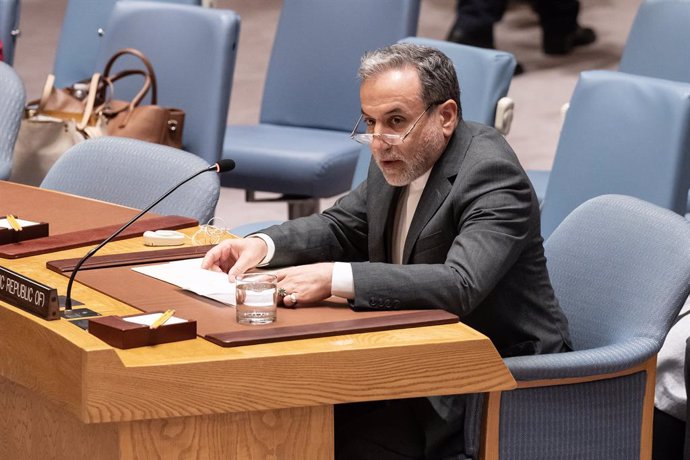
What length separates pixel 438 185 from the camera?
2625mm

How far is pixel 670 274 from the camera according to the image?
8.35 feet

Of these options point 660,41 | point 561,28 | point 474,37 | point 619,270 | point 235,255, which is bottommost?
point 474,37

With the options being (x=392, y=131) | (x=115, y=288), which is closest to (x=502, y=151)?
(x=392, y=131)

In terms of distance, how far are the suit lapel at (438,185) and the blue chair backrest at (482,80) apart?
120cm

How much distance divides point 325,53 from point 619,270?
95.8 inches

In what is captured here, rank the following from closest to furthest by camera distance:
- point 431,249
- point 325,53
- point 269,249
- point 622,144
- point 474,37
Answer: point 431,249 → point 269,249 → point 622,144 → point 325,53 → point 474,37

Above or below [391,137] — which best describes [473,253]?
below

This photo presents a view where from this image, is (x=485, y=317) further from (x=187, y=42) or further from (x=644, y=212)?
(x=187, y=42)

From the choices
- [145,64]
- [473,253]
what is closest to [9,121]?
[145,64]

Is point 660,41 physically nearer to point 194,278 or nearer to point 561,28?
point 194,278

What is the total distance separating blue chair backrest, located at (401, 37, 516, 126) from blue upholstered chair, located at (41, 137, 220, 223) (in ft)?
3.08

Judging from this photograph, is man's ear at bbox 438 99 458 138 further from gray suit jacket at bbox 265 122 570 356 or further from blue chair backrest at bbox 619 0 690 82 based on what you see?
blue chair backrest at bbox 619 0 690 82

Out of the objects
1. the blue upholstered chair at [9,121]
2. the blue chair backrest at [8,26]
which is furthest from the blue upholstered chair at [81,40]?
the blue upholstered chair at [9,121]

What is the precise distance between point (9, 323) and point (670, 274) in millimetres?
1206
